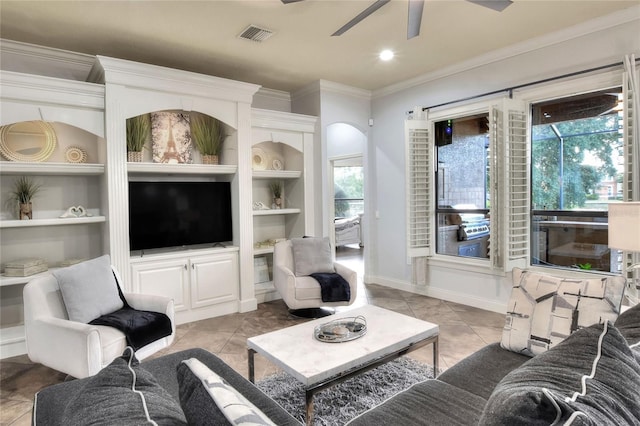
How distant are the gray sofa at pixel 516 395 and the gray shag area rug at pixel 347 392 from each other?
0.75 metres

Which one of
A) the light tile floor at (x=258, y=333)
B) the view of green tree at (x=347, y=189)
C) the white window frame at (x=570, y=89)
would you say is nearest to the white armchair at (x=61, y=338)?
the light tile floor at (x=258, y=333)

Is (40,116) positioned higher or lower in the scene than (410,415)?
higher

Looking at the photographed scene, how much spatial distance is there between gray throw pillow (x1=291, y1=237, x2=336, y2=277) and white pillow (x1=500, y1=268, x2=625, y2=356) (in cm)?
243

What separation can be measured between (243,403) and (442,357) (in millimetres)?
2526

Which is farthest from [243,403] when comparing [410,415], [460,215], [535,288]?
[460,215]

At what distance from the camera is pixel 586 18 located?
343 cm

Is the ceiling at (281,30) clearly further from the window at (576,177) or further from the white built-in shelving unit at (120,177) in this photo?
the window at (576,177)

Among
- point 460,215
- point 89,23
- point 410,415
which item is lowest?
point 410,415

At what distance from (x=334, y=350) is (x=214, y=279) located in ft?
8.04

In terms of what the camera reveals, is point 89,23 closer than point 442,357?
No

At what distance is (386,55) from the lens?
421 centimetres

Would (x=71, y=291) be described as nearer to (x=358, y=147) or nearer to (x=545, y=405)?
(x=545, y=405)

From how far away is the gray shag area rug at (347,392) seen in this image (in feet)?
7.45

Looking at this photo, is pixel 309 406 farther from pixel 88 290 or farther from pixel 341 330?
pixel 88 290
